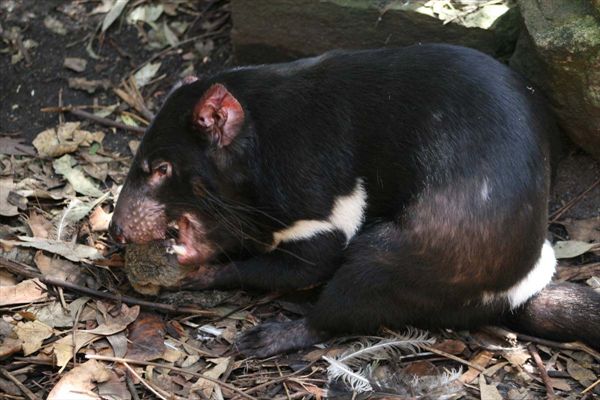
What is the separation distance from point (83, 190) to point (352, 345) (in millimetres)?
1574

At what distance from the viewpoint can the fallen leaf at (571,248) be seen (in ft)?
11.8

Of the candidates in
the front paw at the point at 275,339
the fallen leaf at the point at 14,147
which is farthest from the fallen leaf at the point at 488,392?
the fallen leaf at the point at 14,147

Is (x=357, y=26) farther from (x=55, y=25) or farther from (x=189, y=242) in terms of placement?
(x=55, y=25)

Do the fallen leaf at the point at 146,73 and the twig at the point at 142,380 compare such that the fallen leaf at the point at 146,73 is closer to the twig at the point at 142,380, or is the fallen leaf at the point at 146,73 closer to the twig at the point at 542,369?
the twig at the point at 142,380

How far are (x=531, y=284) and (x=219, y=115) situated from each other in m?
1.37

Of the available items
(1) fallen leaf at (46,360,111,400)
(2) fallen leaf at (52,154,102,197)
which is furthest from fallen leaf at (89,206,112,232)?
(1) fallen leaf at (46,360,111,400)

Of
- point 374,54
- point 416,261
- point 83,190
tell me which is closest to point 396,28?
point 374,54

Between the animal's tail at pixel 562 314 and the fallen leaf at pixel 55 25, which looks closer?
the animal's tail at pixel 562 314

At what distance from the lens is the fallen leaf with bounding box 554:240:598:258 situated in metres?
3.61

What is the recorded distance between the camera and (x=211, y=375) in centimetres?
317

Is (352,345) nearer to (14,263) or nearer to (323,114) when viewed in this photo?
(323,114)

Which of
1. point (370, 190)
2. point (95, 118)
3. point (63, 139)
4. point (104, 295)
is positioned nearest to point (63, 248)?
point (104, 295)

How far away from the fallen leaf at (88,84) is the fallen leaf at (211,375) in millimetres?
1949

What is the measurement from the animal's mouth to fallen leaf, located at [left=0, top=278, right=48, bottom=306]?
563 millimetres
